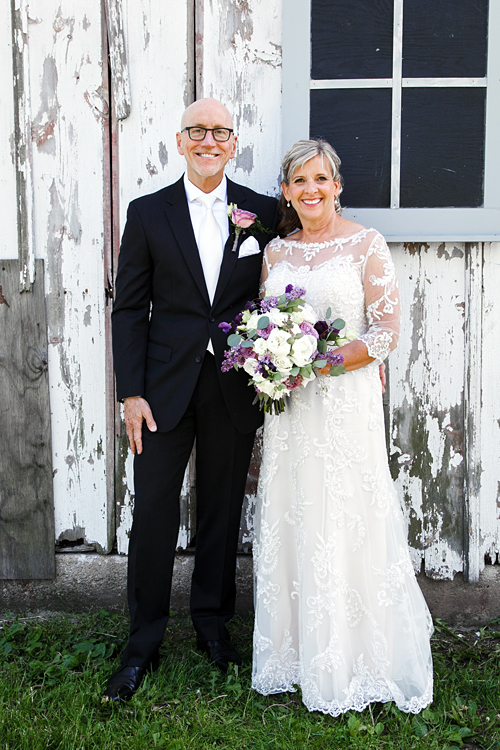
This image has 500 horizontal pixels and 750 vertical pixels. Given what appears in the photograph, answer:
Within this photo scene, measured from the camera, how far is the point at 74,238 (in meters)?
3.27

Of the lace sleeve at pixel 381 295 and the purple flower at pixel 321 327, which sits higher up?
the lace sleeve at pixel 381 295

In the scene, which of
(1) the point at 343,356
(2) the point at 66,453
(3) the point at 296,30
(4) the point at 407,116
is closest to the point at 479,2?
(4) the point at 407,116

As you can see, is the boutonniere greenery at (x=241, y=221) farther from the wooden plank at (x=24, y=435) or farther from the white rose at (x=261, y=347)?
the wooden plank at (x=24, y=435)

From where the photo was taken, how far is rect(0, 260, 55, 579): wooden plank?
10.9 ft

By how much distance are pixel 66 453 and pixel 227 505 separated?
3.45 ft

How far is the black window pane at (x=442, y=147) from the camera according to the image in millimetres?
3166

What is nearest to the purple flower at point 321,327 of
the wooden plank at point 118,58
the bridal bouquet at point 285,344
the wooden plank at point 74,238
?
the bridal bouquet at point 285,344

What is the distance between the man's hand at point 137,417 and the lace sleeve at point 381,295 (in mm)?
992

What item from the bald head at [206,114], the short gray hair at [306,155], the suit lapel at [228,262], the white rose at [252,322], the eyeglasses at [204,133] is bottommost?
the white rose at [252,322]

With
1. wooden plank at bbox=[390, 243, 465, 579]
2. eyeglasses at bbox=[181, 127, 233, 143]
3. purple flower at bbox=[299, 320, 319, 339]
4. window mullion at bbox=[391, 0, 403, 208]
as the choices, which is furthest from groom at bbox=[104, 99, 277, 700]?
wooden plank at bbox=[390, 243, 465, 579]

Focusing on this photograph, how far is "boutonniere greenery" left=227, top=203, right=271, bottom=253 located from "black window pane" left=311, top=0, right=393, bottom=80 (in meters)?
1.00

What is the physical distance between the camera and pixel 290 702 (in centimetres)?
261

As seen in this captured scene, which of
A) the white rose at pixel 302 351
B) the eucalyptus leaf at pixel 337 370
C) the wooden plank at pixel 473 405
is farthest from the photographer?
the wooden plank at pixel 473 405

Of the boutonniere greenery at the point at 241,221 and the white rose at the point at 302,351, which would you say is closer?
the white rose at the point at 302,351
